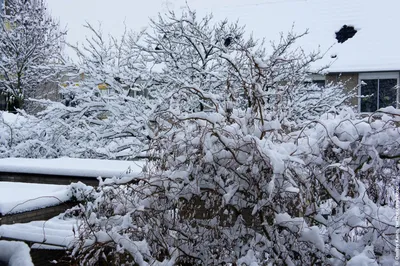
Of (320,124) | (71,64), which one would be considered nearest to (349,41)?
(71,64)

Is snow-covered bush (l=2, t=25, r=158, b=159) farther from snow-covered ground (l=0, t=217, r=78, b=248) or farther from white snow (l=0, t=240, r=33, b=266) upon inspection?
white snow (l=0, t=240, r=33, b=266)

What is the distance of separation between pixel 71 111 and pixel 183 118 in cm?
893

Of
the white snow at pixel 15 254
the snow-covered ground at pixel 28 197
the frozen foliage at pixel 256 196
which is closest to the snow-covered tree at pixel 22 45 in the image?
the snow-covered ground at pixel 28 197

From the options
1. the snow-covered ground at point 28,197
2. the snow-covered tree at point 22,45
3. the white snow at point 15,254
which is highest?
the snow-covered tree at point 22,45

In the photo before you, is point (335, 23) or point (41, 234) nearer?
point (41, 234)

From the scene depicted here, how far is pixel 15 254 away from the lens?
3.94 m

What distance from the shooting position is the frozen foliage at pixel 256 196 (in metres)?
3.10

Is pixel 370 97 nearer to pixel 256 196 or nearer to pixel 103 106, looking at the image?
pixel 103 106

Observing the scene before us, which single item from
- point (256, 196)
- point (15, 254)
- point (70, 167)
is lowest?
point (15, 254)

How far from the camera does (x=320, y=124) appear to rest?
3408mm

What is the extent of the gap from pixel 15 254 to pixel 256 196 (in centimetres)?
208

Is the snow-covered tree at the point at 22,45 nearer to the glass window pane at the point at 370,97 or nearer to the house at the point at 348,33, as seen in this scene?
the house at the point at 348,33

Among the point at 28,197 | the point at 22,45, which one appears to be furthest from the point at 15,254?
the point at 22,45

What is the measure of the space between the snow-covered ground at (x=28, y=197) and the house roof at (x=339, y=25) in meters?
15.2
